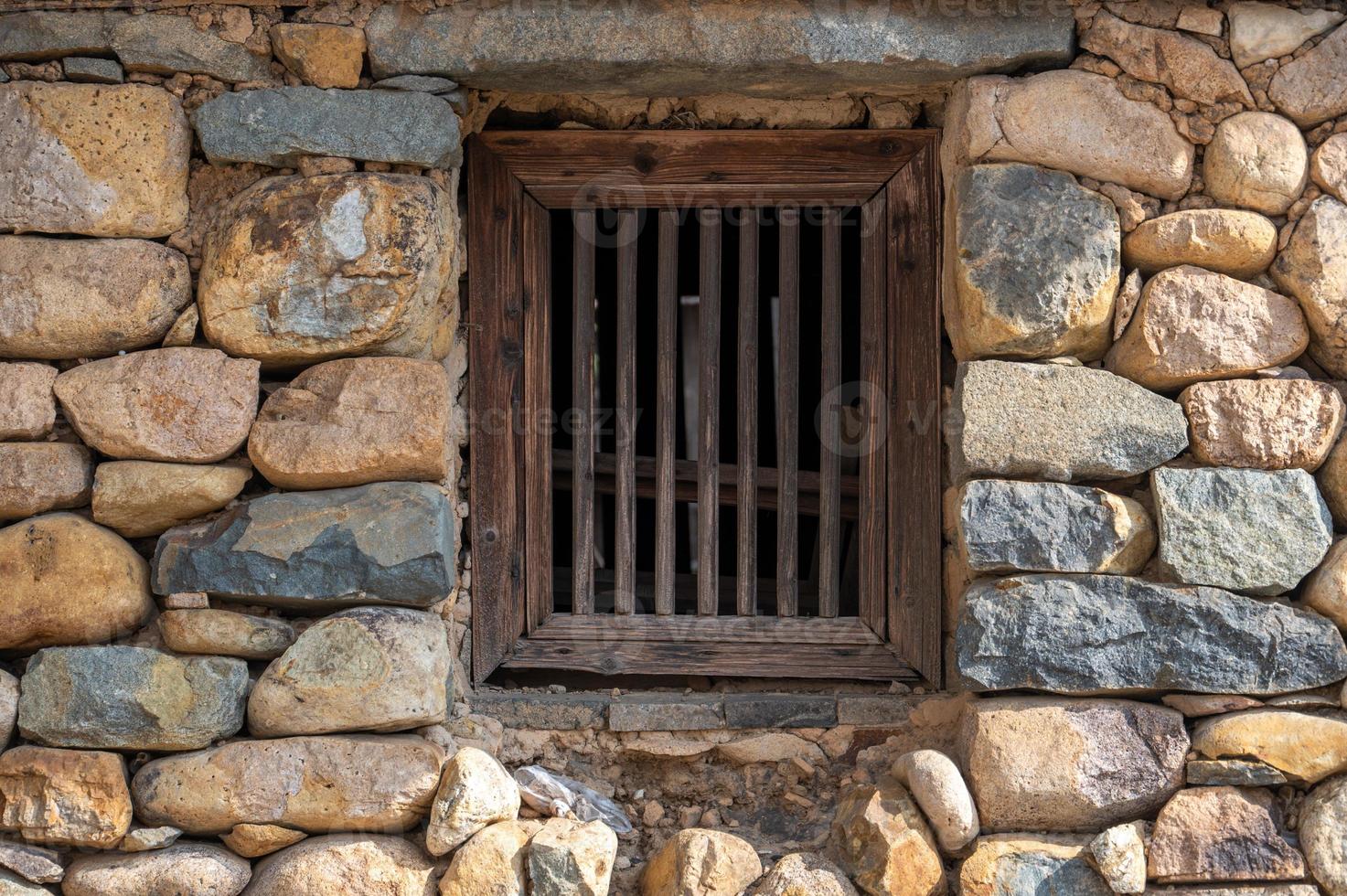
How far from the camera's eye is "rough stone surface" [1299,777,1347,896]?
2.48 m

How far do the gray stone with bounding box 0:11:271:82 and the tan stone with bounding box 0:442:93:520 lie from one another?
2.75 feet

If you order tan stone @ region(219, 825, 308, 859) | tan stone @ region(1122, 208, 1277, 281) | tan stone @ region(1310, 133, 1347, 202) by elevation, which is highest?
tan stone @ region(1310, 133, 1347, 202)

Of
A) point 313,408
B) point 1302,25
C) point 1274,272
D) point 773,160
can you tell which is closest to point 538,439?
point 313,408

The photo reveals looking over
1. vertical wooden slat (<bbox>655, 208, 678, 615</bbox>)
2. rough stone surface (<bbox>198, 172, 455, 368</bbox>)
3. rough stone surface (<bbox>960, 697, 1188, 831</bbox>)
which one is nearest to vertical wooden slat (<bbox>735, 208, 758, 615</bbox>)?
vertical wooden slat (<bbox>655, 208, 678, 615</bbox>)

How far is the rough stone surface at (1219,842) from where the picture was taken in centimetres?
249

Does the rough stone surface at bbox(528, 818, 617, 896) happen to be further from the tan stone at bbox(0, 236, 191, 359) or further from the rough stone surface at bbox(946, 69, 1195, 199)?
the rough stone surface at bbox(946, 69, 1195, 199)

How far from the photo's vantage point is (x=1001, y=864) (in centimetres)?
251

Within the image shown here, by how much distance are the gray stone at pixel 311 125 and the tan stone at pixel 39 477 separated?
71 centimetres

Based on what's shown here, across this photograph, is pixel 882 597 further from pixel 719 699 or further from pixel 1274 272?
pixel 1274 272

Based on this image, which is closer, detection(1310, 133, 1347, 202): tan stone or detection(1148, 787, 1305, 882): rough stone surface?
detection(1148, 787, 1305, 882): rough stone surface

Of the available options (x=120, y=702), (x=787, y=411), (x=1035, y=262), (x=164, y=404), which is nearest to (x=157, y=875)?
(x=120, y=702)

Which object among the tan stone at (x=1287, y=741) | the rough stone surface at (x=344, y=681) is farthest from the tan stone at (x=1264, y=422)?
the rough stone surface at (x=344, y=681)

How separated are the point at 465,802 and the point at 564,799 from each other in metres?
0.26

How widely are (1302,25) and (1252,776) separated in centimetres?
159
